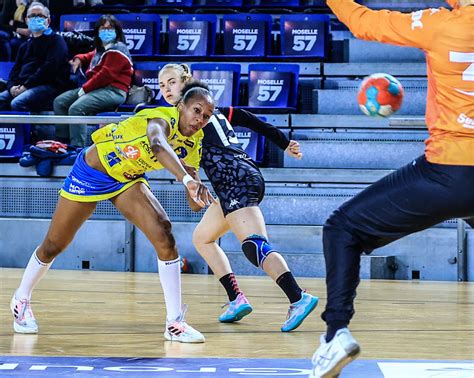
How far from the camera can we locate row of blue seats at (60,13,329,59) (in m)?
12.4

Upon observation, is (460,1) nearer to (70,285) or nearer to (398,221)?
(398,221)

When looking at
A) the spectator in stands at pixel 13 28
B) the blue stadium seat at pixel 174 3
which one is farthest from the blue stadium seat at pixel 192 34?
the spectator in stands at pixel 13 28

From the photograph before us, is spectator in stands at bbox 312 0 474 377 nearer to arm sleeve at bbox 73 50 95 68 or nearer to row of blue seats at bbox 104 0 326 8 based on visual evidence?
arm sleeve at bbox 73 50 95 68

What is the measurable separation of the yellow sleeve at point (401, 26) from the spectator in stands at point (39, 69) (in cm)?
786

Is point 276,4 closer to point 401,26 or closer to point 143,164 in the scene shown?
point 143,164

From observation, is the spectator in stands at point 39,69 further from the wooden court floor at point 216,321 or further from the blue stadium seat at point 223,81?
the wooden court floor at point 216,321

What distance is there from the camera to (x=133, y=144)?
5.70 meters

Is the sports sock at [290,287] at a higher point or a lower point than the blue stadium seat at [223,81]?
lower

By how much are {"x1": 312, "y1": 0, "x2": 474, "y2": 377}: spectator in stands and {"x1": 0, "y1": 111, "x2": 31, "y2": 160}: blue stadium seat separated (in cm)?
770

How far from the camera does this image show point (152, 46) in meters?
12.7

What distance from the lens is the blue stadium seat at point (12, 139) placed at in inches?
446

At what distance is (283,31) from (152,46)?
163 cm

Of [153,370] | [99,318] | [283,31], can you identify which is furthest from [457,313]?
[283,31]

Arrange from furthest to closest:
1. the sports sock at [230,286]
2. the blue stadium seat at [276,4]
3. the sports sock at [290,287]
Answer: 1. the blue stadium seat at [276,4]
2. the sports sock at [230,286]
3. the sports sock at [290,287]
